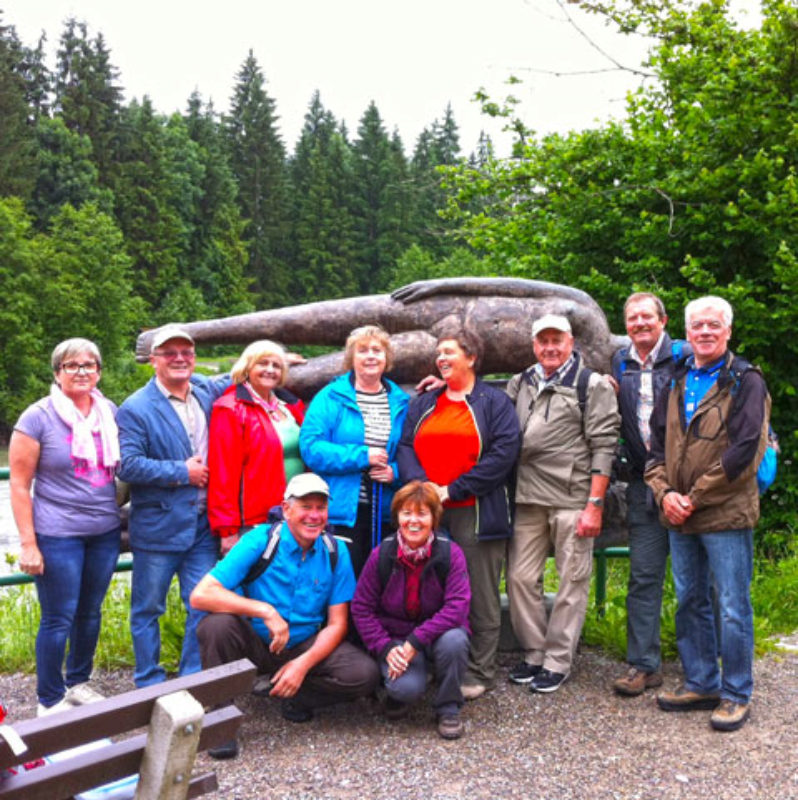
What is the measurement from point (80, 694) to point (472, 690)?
1855 millimetres

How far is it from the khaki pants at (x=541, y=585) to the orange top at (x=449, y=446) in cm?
39

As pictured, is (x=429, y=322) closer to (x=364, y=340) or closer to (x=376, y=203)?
(x=364, y=340)

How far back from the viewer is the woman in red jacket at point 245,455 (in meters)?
3.98

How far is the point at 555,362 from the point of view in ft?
13.8

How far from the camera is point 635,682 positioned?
4.22m

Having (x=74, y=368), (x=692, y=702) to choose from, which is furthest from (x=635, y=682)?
(x=74, y=368)

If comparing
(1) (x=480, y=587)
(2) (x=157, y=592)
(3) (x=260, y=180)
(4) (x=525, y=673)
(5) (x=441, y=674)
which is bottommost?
(4) (x=525, y=673)

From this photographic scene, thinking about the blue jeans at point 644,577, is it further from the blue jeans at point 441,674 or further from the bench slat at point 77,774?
the bench slat at point 77,774

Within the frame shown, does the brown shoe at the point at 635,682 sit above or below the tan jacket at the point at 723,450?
below

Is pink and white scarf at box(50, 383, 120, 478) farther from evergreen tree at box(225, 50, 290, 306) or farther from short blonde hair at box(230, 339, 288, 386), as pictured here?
evergreen tree at box(225, 50, 290, 306)

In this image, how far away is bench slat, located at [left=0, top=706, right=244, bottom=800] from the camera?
6.49 ft

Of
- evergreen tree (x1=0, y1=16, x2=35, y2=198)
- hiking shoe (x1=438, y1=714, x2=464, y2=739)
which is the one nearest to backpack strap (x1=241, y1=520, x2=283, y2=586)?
hiking shoe (x1=438, y1=714, x2=464, y2=739)

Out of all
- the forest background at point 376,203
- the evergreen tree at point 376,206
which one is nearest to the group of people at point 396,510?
the forest background at point 376,203

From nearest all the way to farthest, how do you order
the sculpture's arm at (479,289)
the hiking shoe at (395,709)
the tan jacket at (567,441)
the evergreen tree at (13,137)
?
the hiking shoe at (395,709) < the tan jacket at (567,441) < the sculpture's arm at (479,289) < the evergreen tree at (13,137)
